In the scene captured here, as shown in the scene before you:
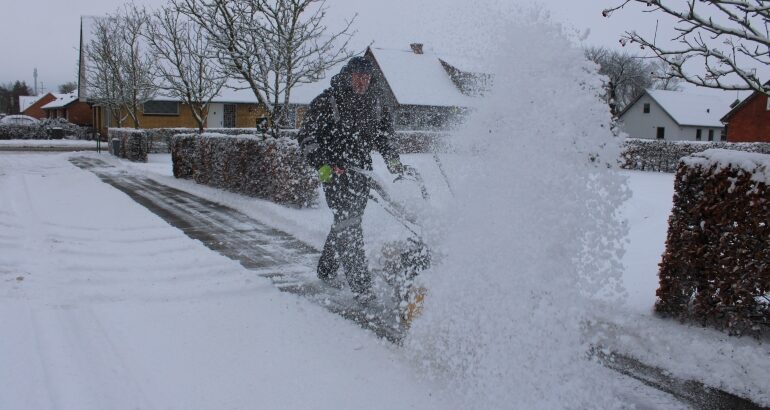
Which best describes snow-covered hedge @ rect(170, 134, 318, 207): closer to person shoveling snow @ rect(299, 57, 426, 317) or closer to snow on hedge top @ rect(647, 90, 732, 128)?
person shoveling snow @ rect(299, 57, 426, 317)

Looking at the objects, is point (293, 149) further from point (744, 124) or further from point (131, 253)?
point (744, 124)

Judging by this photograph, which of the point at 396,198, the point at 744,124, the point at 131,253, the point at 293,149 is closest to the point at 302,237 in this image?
the point at 131,253

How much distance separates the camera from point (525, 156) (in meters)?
3.50

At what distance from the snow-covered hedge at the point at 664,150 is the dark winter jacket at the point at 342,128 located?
70.7 ft

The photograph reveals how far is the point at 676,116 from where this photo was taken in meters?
46.9

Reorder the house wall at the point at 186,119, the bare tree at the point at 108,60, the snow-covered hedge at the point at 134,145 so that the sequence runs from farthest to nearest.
A: the house wall at the point at 186,119 < the bare tree at the point at 108,60 < the snow-covered hedge at the point at 134,145

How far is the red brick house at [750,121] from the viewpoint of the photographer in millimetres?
32875

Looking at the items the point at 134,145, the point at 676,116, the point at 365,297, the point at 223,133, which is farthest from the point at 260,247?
the point at 676,116

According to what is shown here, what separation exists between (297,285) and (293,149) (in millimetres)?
5017

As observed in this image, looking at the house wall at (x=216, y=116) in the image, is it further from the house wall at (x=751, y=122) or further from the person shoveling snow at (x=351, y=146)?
the person shoveling snow at (x=351, y=146)

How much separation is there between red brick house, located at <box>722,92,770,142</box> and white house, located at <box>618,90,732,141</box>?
450 inches

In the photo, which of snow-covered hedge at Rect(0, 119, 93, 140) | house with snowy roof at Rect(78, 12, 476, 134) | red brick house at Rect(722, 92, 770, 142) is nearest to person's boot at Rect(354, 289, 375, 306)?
house with snowy roof at Rect(78, 12, 476, 134)

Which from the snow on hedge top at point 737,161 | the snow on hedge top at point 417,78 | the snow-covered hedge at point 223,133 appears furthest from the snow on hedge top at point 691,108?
the snow on hedge top at point 737,161

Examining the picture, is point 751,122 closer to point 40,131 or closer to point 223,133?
point 223,133
